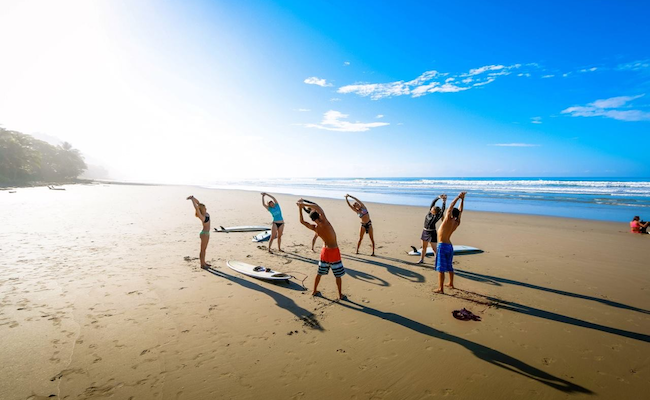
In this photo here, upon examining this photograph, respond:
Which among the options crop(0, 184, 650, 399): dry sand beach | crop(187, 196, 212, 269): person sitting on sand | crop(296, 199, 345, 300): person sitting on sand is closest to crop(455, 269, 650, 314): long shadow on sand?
crop(0, 184, 650, 399): dry sand beach

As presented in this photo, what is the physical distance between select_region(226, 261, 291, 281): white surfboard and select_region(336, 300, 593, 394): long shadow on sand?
240 cm

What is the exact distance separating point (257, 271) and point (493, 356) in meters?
5.62

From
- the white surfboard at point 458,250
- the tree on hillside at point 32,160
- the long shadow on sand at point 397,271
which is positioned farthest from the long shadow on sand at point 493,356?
the tree on hillside at point 32,160

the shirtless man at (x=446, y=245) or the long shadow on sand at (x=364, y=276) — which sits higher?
the shirtless man at (x=446, y=245)

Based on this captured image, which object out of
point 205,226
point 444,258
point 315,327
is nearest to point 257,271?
point 205,226

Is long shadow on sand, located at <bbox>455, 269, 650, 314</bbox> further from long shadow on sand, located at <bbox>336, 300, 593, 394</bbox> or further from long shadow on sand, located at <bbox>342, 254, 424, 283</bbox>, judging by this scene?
long shadow on sand, located at <bbox>336, 300, 593, 394</bbox>

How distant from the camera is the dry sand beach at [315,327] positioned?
11.6ft

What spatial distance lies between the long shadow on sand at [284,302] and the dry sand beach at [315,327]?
0.04 metres

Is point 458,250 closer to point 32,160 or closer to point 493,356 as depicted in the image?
point 493,356

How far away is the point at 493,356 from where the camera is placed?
406 cm

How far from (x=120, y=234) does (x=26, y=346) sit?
334 inches

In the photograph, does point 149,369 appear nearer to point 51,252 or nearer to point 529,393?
point 529,393

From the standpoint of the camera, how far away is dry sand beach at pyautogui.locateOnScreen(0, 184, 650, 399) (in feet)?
11.6

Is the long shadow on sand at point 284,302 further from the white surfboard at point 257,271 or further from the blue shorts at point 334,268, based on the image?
the blue shorts at point 334,268
